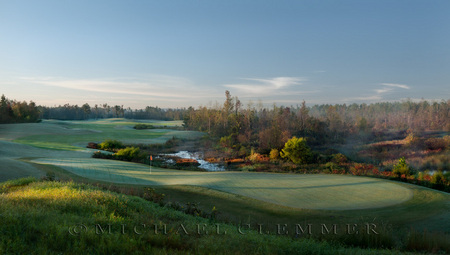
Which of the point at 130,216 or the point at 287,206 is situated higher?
the point at 130,216

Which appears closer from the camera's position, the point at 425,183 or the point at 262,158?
the point at 425,183

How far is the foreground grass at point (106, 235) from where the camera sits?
4316 millimetres

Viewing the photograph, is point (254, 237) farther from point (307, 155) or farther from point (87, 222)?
point (307, 155)

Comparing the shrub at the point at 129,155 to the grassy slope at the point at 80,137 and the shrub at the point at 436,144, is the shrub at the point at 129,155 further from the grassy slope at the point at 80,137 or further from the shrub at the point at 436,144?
the shrub at the point at 436,144

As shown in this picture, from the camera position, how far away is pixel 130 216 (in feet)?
20.5

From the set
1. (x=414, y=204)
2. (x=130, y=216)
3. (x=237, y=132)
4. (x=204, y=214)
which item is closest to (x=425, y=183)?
(x=414, y=204)

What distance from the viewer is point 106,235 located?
15.4 ft

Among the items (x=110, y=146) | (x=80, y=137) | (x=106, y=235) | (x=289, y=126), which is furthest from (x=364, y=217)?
(x=80, y=137)

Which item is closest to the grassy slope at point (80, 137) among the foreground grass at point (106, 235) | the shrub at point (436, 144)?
the foreground grass at point (106, 235)

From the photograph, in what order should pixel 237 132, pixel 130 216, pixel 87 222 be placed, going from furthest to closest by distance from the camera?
pixel 237 132, pixel 130 216, pixel 87 222

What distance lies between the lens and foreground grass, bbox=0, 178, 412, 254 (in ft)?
14.2

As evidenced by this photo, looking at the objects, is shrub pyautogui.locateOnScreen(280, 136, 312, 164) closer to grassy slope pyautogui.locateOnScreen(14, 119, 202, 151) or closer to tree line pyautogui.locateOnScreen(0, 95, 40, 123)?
grassy slope pyautogui.locateOnScreen(14, 119, 202, 151)

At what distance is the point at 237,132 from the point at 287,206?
35.2 m

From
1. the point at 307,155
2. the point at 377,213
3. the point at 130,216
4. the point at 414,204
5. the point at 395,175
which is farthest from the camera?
the point at 307,155
